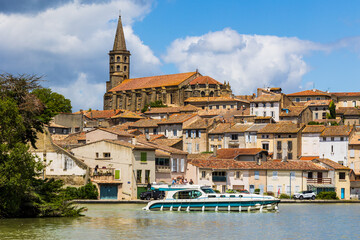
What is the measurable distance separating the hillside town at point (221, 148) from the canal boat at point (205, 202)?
39.3 feet

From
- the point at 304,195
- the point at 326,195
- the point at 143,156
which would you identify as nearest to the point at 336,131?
the point at 326,195

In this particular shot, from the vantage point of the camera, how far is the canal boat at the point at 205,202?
174 feet

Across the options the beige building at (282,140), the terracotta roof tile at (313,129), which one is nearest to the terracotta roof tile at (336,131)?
the terracotta roof tile at (313,129)

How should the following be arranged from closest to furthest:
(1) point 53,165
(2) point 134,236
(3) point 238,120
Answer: (2) point 134,236
(1) point 53,165
(3) point 238,120

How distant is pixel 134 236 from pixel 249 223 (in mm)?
10867

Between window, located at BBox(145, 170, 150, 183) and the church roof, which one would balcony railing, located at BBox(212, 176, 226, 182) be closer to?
window, located at BBox(145, 170, 150, 183)

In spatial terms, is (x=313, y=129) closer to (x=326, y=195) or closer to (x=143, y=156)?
(x=326, y=195)

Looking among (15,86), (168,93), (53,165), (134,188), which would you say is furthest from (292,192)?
(168,93)

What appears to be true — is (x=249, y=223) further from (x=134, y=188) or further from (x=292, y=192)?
(x=292, y=192)

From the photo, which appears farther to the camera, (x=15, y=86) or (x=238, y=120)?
(x=238, y=120)

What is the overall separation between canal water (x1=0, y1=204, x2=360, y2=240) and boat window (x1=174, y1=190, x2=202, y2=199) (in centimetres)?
199

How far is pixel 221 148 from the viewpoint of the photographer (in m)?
100

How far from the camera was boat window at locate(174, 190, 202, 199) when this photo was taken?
53.8m

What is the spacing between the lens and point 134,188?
2596 inches
